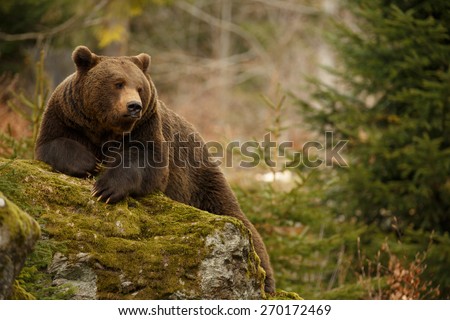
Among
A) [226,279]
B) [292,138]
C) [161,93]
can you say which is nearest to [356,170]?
[226,279]

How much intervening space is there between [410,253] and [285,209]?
1.74m

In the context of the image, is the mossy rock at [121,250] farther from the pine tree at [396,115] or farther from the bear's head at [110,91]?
the pine tree at [396,115]

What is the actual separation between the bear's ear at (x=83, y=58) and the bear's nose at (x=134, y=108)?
1.90ft

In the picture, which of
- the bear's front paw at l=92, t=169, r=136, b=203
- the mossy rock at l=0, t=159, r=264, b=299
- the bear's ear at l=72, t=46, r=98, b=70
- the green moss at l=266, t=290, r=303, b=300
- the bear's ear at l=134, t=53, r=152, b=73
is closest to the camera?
the mossy rock at l=0, t=159, r=264, b=299

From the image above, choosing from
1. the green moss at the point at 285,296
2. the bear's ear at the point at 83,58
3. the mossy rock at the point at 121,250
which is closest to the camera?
the mossy rock at the point at 121,250

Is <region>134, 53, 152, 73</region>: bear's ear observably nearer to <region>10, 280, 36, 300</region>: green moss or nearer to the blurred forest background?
the blurred forest background

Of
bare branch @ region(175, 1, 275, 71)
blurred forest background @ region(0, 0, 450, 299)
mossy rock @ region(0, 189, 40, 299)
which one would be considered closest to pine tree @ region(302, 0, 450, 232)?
blurred forest background @ region(0, 0, 450, 299)

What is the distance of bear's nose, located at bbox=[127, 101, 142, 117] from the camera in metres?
4.47

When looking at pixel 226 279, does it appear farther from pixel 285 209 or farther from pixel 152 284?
pixel 285 209

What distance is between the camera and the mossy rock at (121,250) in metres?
3.80

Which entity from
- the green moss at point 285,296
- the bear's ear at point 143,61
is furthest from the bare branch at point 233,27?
the green moss at point 285,296

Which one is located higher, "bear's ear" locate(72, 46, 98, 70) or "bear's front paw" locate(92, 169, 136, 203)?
"bear's ear" locate(72, 46, 98, 70)

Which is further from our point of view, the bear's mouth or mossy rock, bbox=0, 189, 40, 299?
the bear's mouth

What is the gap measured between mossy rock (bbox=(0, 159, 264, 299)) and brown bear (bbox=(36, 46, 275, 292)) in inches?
10.3
